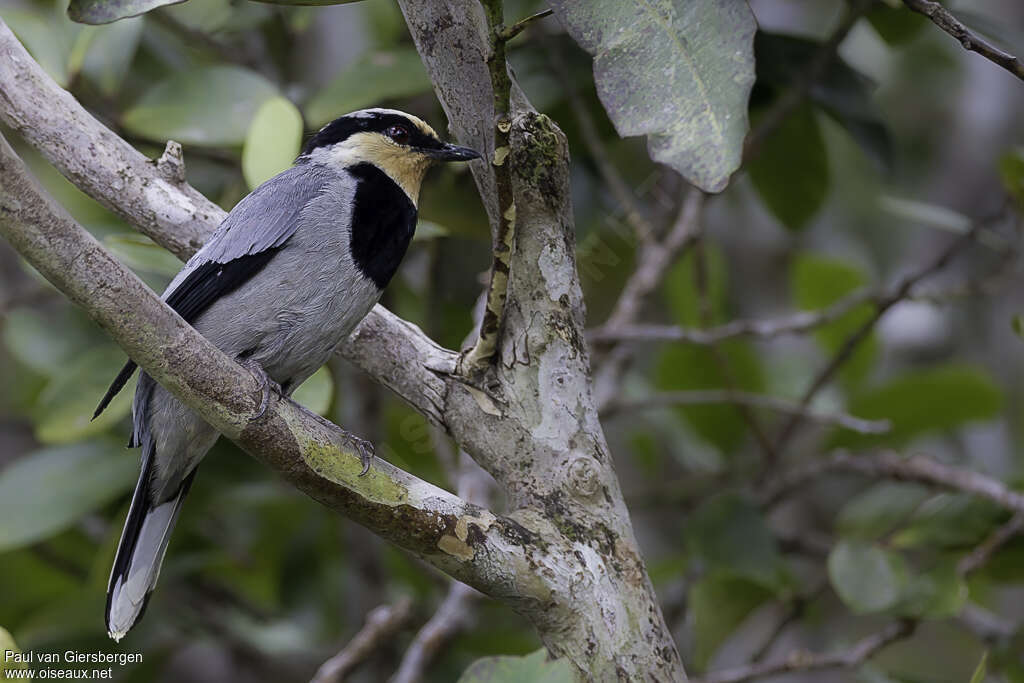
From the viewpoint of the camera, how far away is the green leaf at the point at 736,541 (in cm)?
270

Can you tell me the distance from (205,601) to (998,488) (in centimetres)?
240

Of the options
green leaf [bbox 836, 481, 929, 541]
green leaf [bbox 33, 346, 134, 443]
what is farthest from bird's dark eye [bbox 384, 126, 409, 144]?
green leaf [bbox 836, 481, 929, 541]

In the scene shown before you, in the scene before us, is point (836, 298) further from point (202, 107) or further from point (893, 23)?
point (202, 107)

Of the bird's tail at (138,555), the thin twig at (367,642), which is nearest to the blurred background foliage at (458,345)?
the thin twig at (367,642)

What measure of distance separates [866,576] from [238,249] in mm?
1607

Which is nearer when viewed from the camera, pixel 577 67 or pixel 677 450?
pixel 577 67

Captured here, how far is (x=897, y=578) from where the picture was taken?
246 cm

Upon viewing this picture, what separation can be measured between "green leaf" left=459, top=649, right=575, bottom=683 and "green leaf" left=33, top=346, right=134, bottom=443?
4.82 ft

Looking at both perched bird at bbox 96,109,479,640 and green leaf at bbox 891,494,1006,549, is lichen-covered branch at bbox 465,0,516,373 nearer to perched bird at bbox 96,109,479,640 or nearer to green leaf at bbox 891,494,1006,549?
perched bird at bbox 96,109,479,640

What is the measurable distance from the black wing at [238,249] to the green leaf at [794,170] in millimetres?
1376

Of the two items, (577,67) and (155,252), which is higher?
(577,67)

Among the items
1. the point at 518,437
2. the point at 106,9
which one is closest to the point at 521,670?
the point at 518,437

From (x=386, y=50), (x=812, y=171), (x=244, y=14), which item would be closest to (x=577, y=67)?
(x=386, y=50)

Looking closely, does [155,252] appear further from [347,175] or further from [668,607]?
[668,607]
